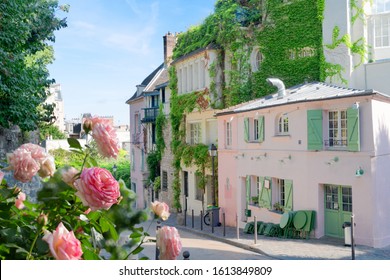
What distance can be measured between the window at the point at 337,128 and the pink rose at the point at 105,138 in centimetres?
965

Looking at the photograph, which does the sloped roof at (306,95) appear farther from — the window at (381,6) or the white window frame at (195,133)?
the white window frame at (195,133)

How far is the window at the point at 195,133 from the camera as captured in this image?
1903 centimetres

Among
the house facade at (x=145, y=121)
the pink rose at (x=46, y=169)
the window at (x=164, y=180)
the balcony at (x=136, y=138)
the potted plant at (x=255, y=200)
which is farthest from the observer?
the balcony at (x=136, y=138)

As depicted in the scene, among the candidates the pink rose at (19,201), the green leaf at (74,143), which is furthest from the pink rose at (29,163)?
the pink rose at (19,201)

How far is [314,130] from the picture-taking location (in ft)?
37.0

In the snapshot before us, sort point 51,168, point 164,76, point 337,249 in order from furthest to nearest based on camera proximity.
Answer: point 164,76
point 337,249
point 51,168

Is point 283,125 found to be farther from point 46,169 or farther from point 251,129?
point 46,169

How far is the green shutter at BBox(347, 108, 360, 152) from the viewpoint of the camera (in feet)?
33.6

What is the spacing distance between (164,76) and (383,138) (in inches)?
681

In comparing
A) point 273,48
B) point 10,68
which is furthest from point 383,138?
point 10,68

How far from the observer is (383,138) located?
10.3 m

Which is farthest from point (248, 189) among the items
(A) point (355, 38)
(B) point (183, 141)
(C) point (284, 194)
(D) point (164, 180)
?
(D) point (164, 180)

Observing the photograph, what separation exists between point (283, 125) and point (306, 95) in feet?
3.67

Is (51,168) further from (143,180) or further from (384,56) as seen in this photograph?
(143,180)
